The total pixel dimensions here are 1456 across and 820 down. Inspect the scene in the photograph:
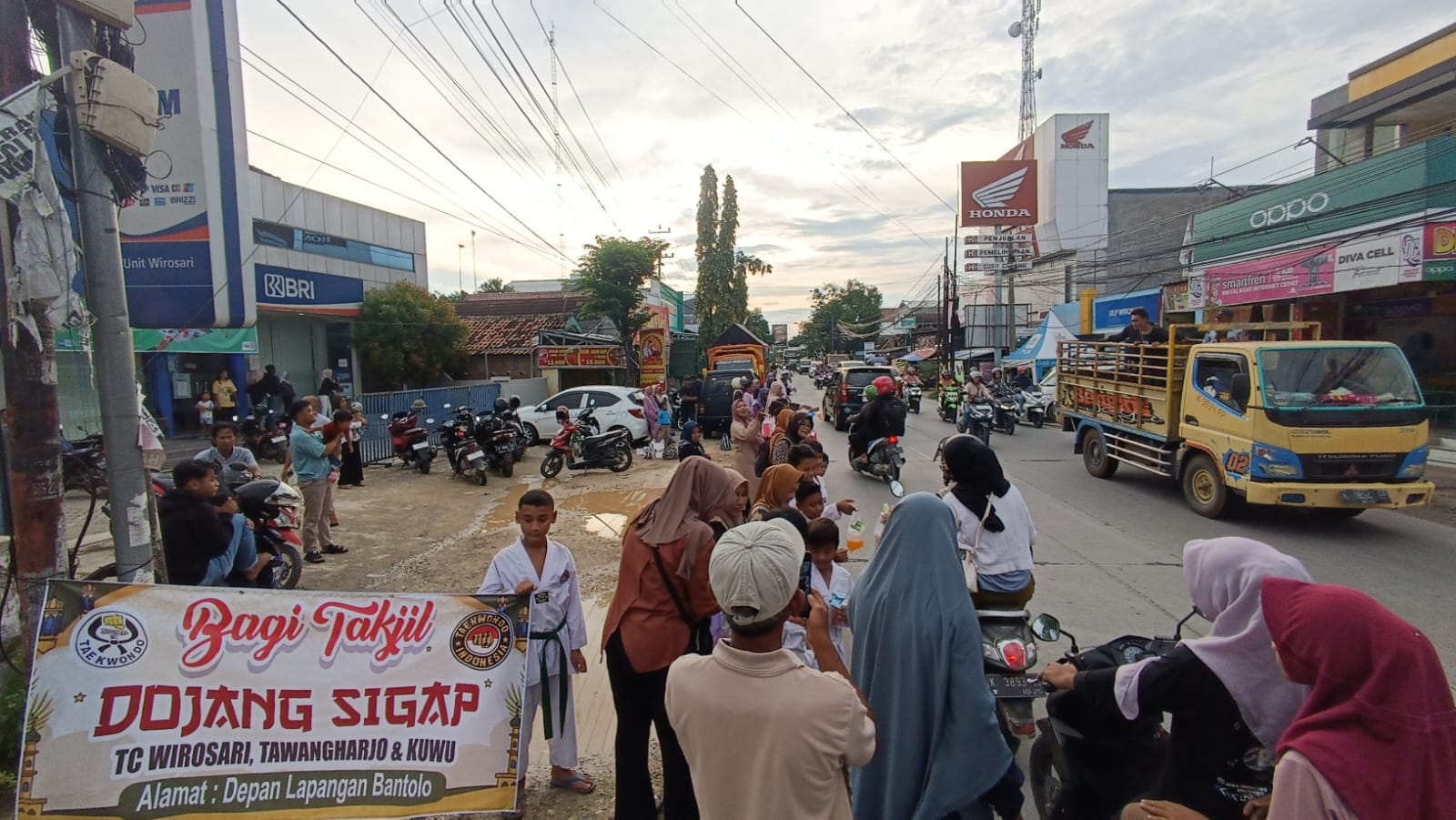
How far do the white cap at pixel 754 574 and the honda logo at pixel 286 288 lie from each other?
56.8 ft

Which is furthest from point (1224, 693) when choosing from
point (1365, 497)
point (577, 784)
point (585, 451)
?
point (585, 451)

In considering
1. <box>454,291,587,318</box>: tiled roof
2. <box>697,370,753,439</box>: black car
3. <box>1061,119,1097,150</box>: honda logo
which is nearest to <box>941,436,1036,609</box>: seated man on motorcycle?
<box>697,370,753,439</box>: black car

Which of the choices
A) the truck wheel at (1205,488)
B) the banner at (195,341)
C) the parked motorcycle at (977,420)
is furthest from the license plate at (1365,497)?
the banner at (195,341)

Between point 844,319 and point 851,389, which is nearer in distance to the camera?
point 851,389

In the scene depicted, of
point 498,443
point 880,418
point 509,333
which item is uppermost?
point 509,333

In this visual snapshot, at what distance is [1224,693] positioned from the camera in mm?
1919

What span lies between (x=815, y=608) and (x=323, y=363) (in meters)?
20.7

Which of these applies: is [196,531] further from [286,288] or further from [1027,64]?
[1027,64]

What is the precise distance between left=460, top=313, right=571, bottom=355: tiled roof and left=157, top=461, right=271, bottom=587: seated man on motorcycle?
20.9m

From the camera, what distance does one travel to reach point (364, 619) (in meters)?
3.04

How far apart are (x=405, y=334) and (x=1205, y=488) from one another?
699 inches

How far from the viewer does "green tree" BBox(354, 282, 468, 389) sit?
18.9 meters

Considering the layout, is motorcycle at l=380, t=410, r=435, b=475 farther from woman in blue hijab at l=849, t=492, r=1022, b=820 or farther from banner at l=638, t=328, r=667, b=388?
banner at l=638, t=328, r=667, b=388

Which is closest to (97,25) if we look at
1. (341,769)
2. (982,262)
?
(341,769)
